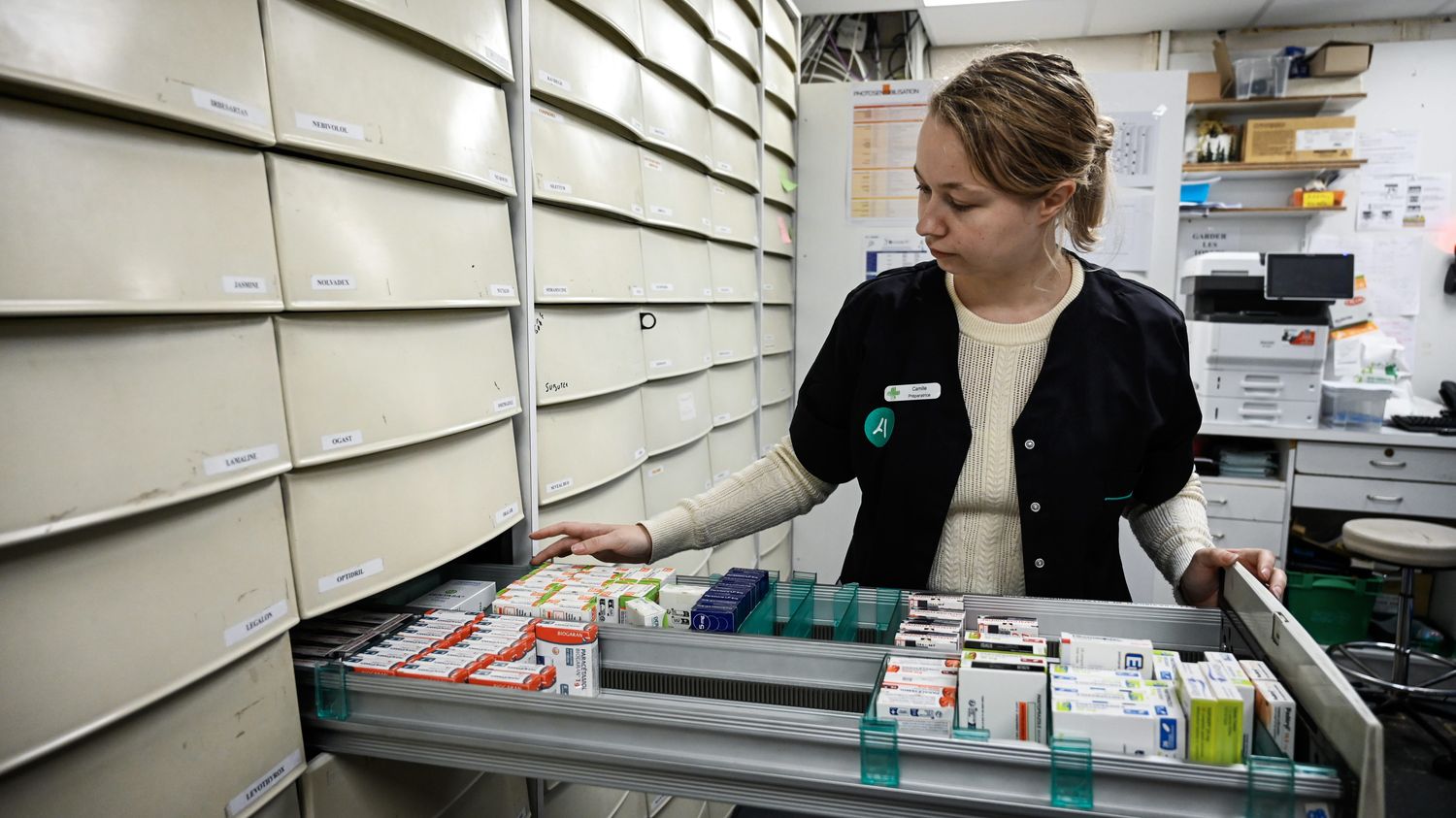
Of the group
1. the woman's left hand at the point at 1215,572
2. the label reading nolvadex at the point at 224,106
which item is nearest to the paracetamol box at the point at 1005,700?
the woman's left hand at the point at 1215,572

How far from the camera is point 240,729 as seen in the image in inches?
36.4

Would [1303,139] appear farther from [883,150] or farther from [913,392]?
[913,392]

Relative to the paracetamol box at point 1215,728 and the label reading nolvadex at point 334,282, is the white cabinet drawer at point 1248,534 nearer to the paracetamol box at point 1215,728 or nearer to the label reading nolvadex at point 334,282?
the paracetamol box at point 1215,728

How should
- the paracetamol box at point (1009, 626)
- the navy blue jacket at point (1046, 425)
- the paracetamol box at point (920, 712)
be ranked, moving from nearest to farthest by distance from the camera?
the paracetamol box at point (920, 712) < the paracetamol box at point (1009, 626) < the navy blue jacket at point (1046, 425)

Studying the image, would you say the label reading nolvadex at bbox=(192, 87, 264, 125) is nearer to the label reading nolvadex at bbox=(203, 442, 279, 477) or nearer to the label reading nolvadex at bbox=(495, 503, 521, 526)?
the label reading nolvadex at bbox=(203, 442, 279, 477)

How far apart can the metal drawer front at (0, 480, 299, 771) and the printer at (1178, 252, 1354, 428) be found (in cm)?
348

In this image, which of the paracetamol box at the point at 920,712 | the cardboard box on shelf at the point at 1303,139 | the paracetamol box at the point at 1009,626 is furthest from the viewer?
the cardboard box on shelf at the point at 1303,139

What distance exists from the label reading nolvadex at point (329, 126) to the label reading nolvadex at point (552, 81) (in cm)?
52

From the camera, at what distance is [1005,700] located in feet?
2.71

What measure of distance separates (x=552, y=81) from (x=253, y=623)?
1080 millimetres

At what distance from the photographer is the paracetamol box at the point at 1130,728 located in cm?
76

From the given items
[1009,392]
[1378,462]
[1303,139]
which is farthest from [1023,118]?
[1303,139]

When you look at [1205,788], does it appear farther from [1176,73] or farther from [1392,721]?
[1176,73]

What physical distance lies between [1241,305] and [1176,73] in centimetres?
101
